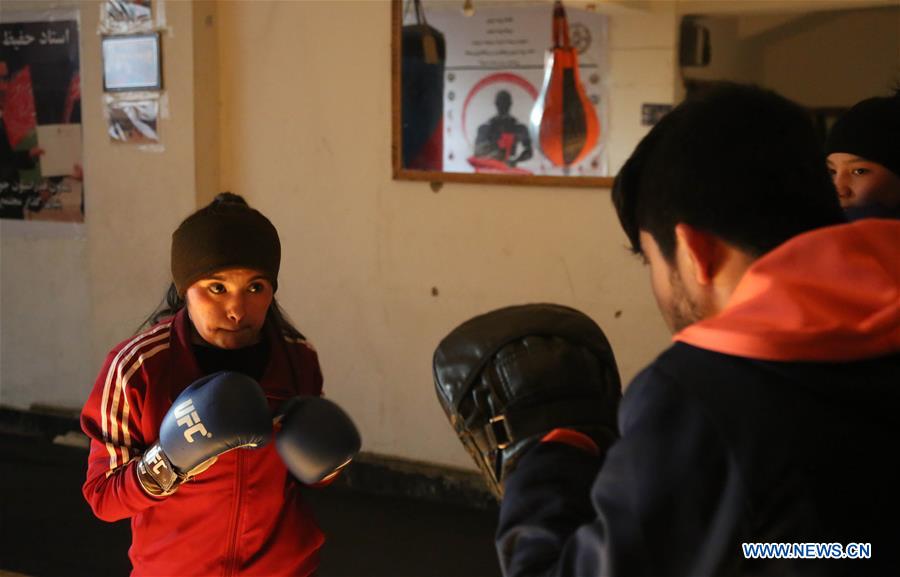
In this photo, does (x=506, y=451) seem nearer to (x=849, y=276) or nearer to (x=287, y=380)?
(x=849, y=276)

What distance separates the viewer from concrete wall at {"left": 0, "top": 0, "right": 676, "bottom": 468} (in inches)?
150

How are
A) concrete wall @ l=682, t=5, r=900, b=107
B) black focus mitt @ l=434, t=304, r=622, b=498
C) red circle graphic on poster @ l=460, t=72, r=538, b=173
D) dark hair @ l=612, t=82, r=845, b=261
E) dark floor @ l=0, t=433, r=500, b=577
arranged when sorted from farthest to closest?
concrete wall @ l=682, t=5, r=900, b=107
red circle graphic on poster @ l=460, t=72, r=538, b=173
dark floor @ l=0, t=433, r=500, b=577
black focus mitt @ l=434, t=304, r=622, b=498
dark hair @ l=612, t=82, r=845, b=261

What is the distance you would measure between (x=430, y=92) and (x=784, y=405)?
314 cm

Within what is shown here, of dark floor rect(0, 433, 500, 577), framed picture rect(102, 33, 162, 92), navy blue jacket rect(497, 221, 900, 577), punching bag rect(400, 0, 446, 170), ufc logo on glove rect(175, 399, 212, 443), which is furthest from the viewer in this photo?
framed picture rect(102, 33, 162, 92)

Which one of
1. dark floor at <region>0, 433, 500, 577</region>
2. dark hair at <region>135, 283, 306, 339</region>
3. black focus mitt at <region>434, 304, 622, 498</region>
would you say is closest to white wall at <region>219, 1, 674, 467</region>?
dark floor at <region>0, 433, 500, 577</region>

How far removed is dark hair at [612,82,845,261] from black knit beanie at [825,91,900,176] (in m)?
1.07

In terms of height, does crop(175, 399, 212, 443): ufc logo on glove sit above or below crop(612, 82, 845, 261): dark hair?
below

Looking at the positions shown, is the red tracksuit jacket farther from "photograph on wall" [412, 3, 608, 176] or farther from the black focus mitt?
"photograph on wall" [412, 3, 608, 176]

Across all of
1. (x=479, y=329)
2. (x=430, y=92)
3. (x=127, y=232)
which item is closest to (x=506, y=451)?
(x=479, y=329)

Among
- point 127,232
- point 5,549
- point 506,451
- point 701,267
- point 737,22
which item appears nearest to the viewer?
point 701,267

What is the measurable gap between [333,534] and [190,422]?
2.25 m

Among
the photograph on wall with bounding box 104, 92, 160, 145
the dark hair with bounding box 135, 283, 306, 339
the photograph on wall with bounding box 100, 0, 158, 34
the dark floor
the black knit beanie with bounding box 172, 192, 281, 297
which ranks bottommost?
the dark floor

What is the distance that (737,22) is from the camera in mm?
3908

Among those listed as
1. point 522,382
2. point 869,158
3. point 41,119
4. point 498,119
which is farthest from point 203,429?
point 41,119
